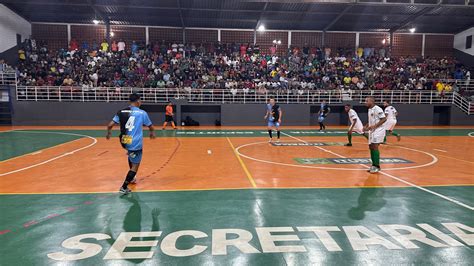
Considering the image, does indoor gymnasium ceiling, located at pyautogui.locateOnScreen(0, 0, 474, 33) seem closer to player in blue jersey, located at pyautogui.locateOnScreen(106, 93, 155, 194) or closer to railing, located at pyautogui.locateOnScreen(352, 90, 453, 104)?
Result: railing, located at pyautogui.locateOnScreen(352, 90, 453, 104)

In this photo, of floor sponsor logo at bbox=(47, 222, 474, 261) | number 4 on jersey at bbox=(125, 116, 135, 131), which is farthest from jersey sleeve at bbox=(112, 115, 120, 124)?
floor sponsor logo at bbox=(47, 222, 474, 261)

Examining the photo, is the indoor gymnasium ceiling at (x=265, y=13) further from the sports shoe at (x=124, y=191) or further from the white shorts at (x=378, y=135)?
the sports shoe at (x=124, y=191)

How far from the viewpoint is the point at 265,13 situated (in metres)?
27.1

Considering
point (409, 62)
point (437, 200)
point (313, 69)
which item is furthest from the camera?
point (409, 62)

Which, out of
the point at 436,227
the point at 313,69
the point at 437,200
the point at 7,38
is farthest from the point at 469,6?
the point at 7,38

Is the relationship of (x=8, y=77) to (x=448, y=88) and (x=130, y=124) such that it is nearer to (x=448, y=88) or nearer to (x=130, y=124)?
(x=130, y=124)

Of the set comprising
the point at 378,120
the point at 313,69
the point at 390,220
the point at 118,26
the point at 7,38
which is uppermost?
the point at 118,26

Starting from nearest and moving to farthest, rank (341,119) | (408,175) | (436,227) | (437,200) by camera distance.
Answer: (436,227) → (437,200) → (408,175) → (341,119)

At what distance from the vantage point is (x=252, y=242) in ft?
14.3

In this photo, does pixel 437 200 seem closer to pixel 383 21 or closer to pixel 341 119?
pixel 341 119

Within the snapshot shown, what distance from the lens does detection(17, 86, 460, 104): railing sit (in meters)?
23.6

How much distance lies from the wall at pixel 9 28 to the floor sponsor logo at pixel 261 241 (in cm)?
2763

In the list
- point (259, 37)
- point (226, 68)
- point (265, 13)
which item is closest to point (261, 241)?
point (226, 68)

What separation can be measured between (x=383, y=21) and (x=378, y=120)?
24599 mm
